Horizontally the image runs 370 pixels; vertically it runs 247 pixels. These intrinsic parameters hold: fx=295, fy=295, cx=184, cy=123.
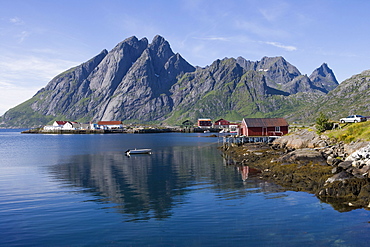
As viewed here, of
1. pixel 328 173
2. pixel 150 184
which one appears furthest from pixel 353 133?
pixel 150 184

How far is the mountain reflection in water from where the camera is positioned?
28.5 m

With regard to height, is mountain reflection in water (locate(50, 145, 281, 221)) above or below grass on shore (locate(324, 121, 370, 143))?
below

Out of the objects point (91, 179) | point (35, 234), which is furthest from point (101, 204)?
point (91, 179)

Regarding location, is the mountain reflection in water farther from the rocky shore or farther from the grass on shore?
the grass on shore

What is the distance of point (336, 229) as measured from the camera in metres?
21.1

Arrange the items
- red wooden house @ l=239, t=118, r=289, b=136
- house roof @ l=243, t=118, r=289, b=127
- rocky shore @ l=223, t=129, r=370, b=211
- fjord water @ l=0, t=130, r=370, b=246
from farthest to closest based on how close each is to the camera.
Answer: house roof @ l=243, t=118, r=289, b=127 → red wooden house @ l=239, t=118, r=289, b=136 → rocky shore @ l=223, t=129, r=370, b=211 → fjord water @ l=0, t=130, r=370, b=246

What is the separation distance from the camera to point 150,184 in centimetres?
3938

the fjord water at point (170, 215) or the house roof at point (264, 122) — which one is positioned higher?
the house roof at point (264, 122)

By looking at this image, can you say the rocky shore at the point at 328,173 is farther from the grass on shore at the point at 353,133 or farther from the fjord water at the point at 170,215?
the grass on shore at the point at 353,133

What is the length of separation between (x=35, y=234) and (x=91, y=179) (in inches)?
901

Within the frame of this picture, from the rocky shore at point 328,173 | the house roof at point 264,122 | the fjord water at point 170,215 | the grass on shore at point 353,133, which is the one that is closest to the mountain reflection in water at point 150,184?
the fjord water at point 170,215

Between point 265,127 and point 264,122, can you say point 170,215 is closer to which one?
point 265,127

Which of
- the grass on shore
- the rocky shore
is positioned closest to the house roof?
the grass on shore

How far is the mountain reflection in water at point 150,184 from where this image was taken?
93.4 feet
